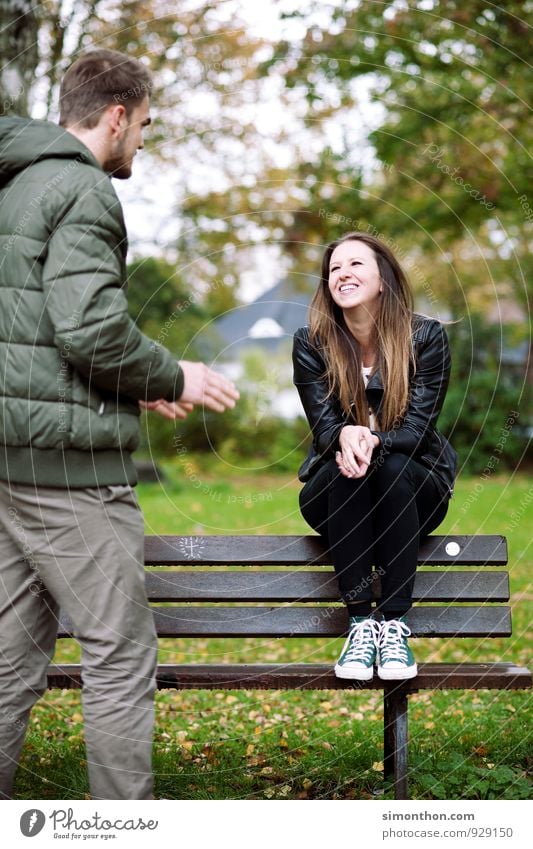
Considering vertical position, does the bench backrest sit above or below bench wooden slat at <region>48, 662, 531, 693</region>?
above

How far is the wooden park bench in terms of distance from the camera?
3371mm

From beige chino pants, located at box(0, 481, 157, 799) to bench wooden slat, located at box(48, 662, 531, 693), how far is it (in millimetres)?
587

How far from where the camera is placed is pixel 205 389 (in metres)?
2.76

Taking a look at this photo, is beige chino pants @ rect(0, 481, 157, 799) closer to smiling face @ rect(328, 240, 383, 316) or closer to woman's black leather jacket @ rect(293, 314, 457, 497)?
woman's black leather jacket @ rect(293, 314, 457, 497)

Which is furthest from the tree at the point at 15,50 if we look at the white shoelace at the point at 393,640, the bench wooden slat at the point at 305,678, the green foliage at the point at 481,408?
the green foliage at the point at 481,408

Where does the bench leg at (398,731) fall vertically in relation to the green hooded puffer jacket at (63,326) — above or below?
below

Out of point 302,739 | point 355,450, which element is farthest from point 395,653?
point 302,739

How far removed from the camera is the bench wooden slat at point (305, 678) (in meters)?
3.18

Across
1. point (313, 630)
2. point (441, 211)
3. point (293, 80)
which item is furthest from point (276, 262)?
point (313, 630)

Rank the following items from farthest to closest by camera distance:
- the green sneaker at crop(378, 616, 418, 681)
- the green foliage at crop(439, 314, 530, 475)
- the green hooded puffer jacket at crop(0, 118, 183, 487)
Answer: the green foliage at crop(439, 314, 530, 475), the green sneaker at crop(378, 616, 418, 681), the green hooded puffer jacket at crop(0, 118, 183, 487)

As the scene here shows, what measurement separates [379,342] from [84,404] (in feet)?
4.63

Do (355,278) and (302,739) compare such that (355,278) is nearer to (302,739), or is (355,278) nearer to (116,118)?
(116,118)

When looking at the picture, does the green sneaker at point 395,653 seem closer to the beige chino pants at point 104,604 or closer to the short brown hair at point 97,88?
the beige chino pants at point 104,604

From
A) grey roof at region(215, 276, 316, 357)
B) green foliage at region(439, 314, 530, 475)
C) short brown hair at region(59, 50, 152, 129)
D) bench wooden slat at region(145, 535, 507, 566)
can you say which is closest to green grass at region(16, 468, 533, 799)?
bench wooden slat at region(145, 535, 507, 566)
